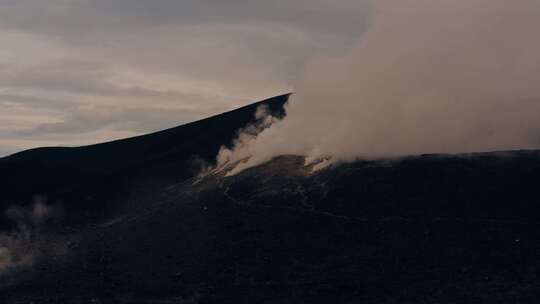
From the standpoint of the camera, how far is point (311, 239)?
56.6 meters

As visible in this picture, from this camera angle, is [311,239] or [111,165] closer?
[311,239]

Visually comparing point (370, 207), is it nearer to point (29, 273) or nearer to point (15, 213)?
point (29, 273)

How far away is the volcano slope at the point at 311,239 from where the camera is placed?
47094mm

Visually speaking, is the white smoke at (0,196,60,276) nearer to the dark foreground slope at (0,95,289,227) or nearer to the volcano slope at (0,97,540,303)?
the volcano slope at (0,97,540,303)

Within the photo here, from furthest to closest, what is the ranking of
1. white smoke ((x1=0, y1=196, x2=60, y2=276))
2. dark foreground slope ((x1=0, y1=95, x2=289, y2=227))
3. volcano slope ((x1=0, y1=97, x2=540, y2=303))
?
dark foreground slope ((x1=0, y1=95, x2=289, y2=227)), white smoke ((x1=0, y1=196, x2=60, y2=276)), volcano slope ((x1=0, y1=97, x2=540, y2=303))

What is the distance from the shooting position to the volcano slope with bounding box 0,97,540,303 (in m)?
47.1

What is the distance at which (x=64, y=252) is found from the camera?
202 ft

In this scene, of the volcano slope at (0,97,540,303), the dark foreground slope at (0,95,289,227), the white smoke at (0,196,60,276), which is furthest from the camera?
the dark foreground slope at (0,95,289,227)

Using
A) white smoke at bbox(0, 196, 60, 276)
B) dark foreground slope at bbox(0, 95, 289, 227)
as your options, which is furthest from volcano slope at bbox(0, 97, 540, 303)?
dark foreground slope at bbox(0, 95, 289, 227)

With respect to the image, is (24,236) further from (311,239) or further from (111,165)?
(111,165)

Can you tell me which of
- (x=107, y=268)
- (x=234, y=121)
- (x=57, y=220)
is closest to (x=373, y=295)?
(x=107, y=268)

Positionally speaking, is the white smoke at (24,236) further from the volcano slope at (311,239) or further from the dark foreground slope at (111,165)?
the dark foreground slope at (111,165)

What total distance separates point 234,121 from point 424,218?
195 ft

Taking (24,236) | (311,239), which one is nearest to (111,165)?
(24,236)
